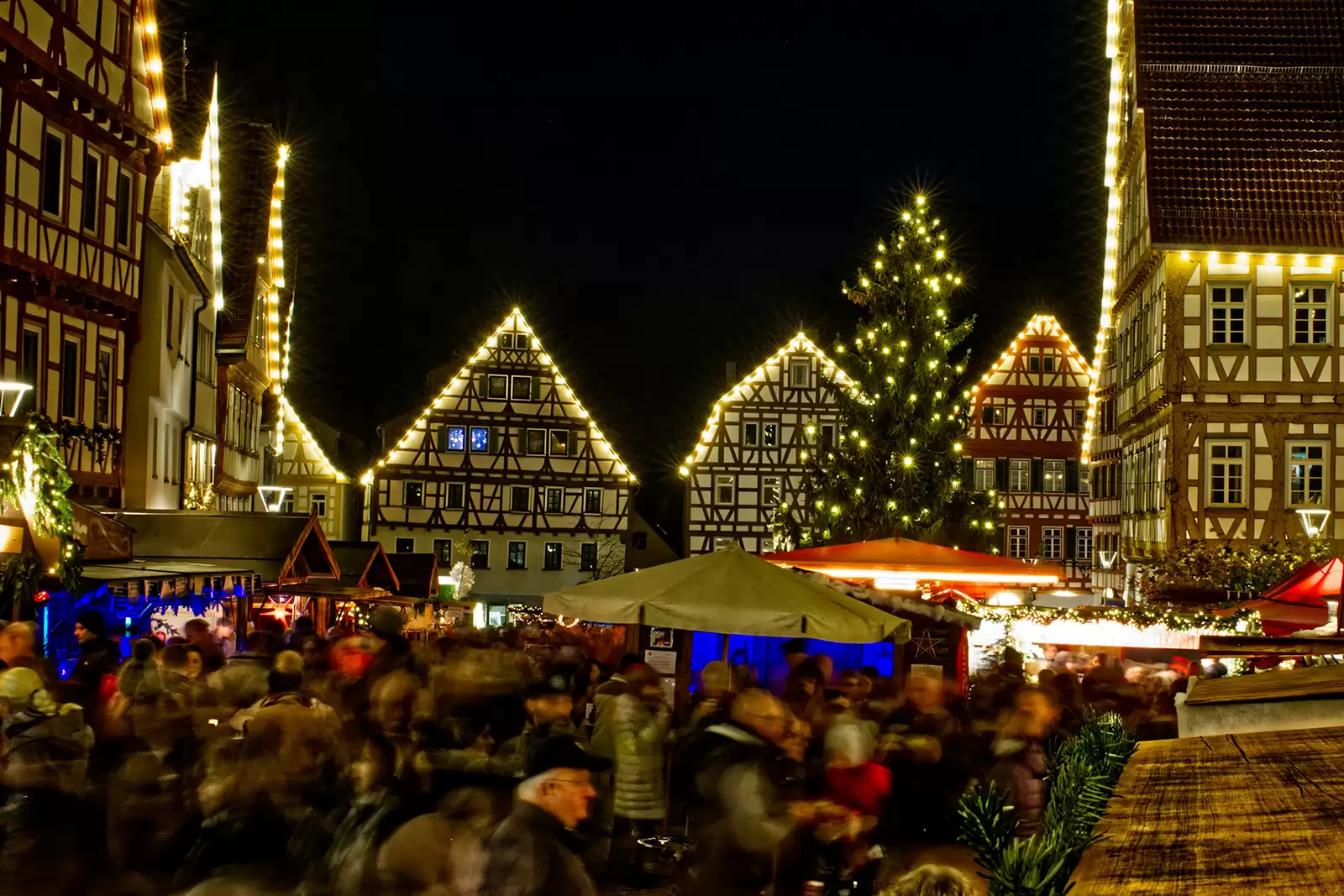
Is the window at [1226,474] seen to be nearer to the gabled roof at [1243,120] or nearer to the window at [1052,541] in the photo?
the gabled roof at [1243,120]

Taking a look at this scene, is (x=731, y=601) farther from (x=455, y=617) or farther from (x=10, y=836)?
(x=455, y=617)

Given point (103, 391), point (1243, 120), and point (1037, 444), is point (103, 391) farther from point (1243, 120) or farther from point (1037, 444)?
point (1037, 444)

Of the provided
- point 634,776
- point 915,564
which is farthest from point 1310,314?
point 634,776

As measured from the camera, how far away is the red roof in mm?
19875

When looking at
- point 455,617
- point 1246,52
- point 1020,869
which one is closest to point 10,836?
point 1020,869

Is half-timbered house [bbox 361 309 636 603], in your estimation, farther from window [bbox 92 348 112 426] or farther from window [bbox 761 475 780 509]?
window [bbox 92 348 112 426]

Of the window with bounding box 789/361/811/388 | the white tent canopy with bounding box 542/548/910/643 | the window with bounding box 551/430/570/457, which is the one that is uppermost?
the window with bounding box 789/361/811/388

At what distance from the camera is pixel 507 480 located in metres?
59.2

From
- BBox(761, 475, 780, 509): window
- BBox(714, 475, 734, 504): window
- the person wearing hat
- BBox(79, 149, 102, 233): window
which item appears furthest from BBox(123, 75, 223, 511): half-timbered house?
BBox(761, 475, 780, 509): window

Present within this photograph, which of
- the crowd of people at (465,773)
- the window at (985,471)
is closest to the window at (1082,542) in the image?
the window at (985,471)

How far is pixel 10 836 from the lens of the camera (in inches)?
273

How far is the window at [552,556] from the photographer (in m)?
60.1

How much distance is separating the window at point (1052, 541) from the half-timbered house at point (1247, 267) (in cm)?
2656

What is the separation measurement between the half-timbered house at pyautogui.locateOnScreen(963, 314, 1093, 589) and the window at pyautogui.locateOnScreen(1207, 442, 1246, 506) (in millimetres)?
26303
